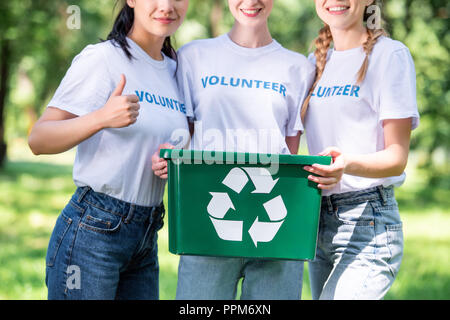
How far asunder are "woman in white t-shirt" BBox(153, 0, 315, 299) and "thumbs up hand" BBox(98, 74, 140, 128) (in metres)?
0.35

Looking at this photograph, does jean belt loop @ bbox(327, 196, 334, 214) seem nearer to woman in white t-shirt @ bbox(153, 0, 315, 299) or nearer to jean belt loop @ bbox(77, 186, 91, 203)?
woman in white t-shirt @ bbox(153, 0, 315, 299)

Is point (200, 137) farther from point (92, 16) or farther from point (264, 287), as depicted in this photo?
point (92, 16)

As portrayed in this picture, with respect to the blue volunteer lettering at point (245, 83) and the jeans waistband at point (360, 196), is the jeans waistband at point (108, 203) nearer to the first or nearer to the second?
the blue volunteer lettering at point (245, 83)

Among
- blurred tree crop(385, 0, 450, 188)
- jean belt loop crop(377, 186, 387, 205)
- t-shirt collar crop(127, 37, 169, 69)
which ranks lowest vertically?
jean belt loop crop(377, 186, 387, 205)

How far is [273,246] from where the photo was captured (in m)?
2.11

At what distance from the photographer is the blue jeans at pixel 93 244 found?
82.7 inches

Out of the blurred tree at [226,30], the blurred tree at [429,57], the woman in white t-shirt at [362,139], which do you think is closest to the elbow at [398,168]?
the woman in white t-shirt at [362,139]

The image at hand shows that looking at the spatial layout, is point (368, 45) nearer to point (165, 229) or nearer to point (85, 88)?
point (85, 88)

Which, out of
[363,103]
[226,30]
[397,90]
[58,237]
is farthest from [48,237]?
[226,30]

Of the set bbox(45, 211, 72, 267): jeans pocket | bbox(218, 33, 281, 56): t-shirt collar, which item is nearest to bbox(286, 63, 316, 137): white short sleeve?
bbox(218, 33, 281, 56): t-shirt collar

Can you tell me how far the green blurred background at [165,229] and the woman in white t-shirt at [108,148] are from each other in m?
0.54

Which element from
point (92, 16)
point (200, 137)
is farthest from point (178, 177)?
point (92, 16)

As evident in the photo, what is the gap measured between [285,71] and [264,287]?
892 millimetres

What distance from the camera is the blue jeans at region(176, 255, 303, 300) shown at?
2215 millimetres
